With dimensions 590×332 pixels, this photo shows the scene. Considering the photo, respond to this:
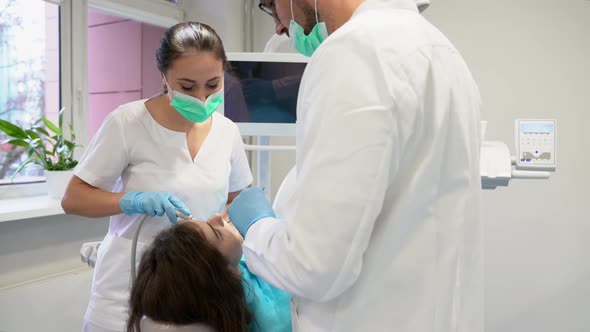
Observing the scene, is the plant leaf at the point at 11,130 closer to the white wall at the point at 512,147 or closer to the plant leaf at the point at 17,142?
the plant leaf at the point at 17,142

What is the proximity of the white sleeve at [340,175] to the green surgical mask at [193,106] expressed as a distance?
82cm

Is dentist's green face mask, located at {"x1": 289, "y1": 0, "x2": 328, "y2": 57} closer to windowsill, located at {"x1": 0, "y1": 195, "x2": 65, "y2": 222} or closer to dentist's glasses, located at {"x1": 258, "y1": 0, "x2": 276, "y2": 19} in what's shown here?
dentist's glasses, located at {"x1": 258, "y1": 0, "x2": 276, "y2": 19}

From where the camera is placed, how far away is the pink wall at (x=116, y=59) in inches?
134

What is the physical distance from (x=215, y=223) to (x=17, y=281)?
1.40 metres

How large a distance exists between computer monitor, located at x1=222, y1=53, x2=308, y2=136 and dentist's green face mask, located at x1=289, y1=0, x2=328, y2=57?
3.60 ft

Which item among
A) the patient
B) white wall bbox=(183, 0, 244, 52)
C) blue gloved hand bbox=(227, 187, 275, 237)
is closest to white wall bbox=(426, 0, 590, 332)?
white wall bbox=(183, 0, 244, 52)

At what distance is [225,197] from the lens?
5.16 ft

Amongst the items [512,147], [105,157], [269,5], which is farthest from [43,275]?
[512,147]

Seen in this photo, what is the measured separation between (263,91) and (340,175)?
1470 millimetres

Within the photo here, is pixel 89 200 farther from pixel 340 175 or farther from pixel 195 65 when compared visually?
pixel 340 175

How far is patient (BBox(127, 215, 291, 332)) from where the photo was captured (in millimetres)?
1013

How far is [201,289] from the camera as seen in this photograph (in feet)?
3.45

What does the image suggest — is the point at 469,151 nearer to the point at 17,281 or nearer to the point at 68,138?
the point at 17,281

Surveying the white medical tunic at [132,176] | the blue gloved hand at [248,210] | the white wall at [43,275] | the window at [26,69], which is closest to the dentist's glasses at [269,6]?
the blue gloved hand at [248,210]
